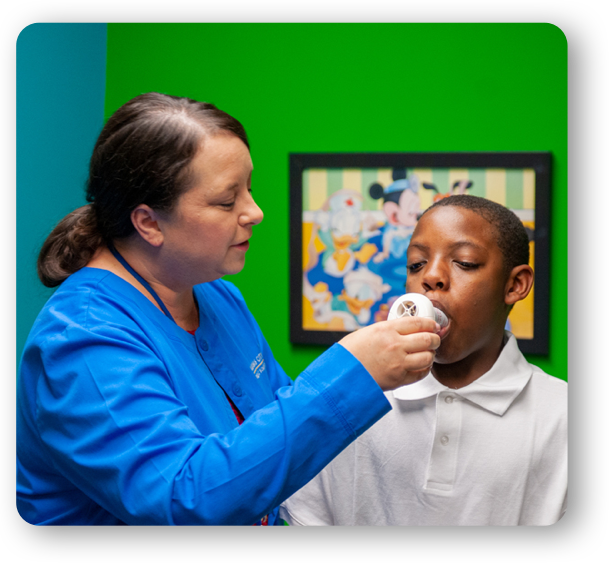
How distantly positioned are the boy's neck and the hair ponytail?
1.84 ft

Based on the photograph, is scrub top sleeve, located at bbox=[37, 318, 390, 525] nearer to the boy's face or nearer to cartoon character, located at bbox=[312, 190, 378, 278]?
the boy's face

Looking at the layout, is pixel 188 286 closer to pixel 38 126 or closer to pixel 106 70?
pixel 38 126

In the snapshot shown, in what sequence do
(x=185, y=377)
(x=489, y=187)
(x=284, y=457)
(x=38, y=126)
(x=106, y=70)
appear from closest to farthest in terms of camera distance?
1. (x=284, y=457)
2. (x=185, y=377)
3. (x=38, y=126)
4. (x=489, y=187)
5. (x=106, y=70)

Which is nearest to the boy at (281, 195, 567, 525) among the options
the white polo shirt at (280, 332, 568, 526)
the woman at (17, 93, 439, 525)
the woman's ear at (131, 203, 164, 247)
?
the white polo shirt at (280, 332, 568, 526)

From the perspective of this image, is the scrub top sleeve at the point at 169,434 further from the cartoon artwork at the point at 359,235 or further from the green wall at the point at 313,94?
the cartoon artwork at the point at 359,235

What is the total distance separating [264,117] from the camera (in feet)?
5.68

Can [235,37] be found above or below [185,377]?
above

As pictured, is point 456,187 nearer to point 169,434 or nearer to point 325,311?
point 325,311

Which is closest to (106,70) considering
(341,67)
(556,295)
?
(341,67)

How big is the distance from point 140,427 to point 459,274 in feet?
1.59

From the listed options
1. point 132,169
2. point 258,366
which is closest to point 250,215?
point 132,169

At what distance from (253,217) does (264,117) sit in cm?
92

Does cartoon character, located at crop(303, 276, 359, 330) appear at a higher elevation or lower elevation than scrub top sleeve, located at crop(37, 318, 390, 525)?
higher

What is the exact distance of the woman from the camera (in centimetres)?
71
